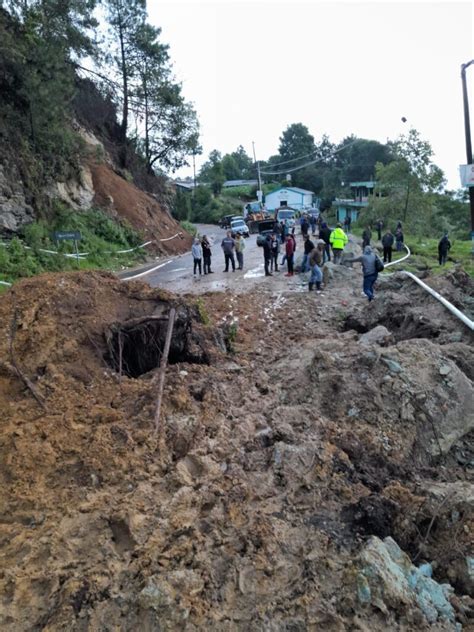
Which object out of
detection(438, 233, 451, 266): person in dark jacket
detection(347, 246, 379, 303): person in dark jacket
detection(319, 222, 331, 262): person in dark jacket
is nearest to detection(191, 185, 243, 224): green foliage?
detection(319, 222, 331, 262): person in dark jacket

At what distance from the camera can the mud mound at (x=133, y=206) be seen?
80.1 ft

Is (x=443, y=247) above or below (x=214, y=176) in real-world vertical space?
below

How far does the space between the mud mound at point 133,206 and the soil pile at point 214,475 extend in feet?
59.0

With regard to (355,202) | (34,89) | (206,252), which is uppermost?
(355,202)

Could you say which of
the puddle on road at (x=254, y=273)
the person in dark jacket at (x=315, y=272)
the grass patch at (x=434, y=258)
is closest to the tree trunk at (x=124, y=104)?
the puddle on road at (x=254, y=273)

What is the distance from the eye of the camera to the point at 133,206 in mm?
26156

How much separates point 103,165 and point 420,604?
27064 mm

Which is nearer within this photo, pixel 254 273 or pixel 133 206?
pixel 254 273

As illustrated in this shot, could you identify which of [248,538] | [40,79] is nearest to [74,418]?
[248,538]

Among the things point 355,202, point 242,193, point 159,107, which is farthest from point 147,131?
point 242,193

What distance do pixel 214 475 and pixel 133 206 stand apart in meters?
23.8

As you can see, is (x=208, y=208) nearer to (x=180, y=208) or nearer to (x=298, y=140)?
(x=180, y=208)

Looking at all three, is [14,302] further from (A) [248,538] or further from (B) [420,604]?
(B) [420,604]

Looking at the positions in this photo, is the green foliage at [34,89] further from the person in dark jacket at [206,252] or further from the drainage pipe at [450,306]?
the drainage pipe at [450,306]
